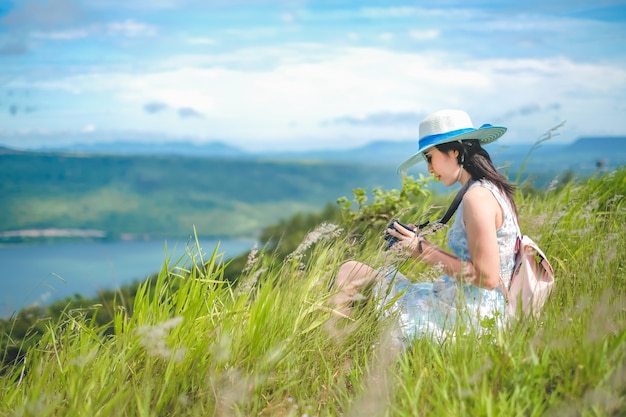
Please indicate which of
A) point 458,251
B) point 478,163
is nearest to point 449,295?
point 458,251

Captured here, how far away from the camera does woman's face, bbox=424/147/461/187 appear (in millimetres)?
3826

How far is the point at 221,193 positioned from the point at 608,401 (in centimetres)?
6960

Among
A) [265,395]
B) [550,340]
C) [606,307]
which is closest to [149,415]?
[265,395]

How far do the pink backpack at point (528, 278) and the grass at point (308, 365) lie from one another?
5.1 inches

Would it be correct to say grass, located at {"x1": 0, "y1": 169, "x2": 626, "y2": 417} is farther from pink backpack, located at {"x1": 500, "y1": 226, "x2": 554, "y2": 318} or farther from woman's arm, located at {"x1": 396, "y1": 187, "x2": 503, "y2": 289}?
woman's arm, located at {"x1": 396, "y1": 187, "x2": 503, "y2": 289}

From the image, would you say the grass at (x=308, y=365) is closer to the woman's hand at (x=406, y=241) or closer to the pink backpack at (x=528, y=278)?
the pink backpack at (x=528, y=278)

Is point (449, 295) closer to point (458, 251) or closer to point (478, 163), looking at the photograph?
point (458, 251)

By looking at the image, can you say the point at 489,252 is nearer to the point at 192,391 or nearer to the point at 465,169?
the point at 465,169

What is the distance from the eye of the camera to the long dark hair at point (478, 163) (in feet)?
12.1

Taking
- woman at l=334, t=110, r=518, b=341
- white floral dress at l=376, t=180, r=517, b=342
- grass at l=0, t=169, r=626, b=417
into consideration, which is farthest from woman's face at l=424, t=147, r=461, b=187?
grass at l=0, t=169, r=626, b=417

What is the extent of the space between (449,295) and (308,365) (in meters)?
0.95

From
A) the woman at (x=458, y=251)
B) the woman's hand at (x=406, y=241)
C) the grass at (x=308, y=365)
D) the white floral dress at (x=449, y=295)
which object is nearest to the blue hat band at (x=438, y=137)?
the woman at (x=458, y=251)

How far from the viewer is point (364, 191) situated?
675cm

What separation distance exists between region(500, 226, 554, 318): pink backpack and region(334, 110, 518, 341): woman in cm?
5
